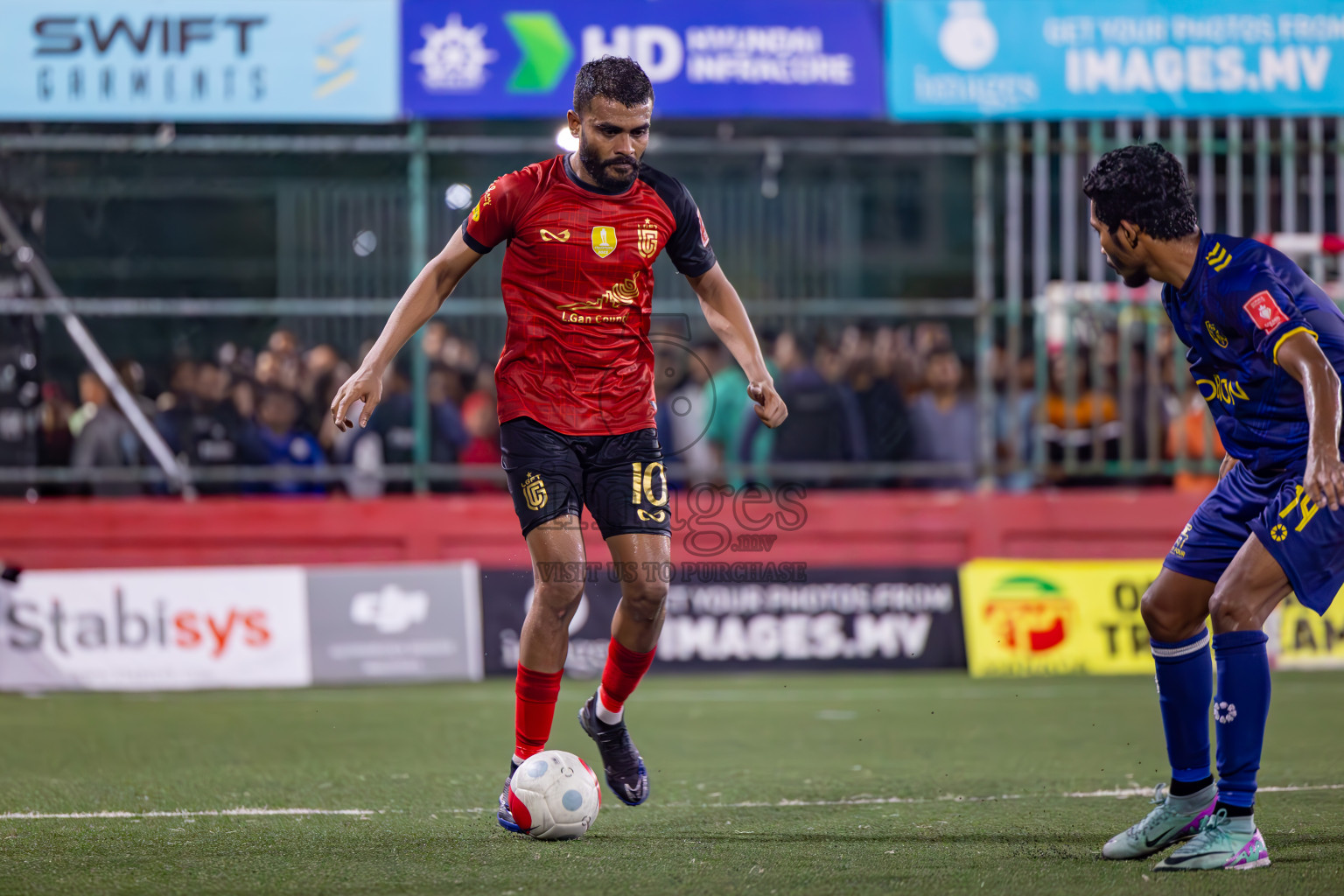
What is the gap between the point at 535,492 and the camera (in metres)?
5.19

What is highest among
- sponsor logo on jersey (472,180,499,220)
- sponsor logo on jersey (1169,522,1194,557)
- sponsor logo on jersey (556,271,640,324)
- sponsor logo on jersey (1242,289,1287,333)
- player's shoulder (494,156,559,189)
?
player's shoulder (494,156,559,189)

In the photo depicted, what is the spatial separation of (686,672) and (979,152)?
4273 millimetres

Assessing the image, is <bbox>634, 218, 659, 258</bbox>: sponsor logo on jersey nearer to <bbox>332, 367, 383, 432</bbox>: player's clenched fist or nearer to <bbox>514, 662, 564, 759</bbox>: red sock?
<bbox>332, 367, 383, 432</bbox>: player's clenched fist

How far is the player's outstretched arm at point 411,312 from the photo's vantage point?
494 centimetres

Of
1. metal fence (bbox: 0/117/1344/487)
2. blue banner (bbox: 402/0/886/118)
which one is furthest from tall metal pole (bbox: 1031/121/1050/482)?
blue banner (bbox: 402/0/886/118)

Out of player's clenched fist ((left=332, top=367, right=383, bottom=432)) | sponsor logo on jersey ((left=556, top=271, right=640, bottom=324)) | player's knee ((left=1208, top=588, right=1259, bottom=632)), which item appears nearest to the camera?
player's knee ((left=1208, top=588, right=1259, bottom=632))

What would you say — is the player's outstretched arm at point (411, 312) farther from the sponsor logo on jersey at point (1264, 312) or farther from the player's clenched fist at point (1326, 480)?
the player's clenched fist at point (1326, 480)

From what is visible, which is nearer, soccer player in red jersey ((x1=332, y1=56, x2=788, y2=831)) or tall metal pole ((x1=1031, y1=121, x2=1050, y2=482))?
soccer player in red jersey ((x1=332, y1=56, x2=788, y2=831))

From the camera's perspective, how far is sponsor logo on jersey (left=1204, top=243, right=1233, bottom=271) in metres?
4.53

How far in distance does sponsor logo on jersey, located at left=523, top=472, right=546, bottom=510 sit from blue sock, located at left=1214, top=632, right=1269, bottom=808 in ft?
7.00

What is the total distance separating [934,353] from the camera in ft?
39.0

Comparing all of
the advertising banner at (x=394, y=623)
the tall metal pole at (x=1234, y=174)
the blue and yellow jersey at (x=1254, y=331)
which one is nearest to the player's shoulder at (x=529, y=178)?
the blue and yellow jersey at (x=1254, y=331)

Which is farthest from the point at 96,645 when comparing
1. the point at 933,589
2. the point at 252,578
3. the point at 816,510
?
the point at 933,589

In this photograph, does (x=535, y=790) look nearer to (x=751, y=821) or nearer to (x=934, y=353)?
(x=751, y=821)
